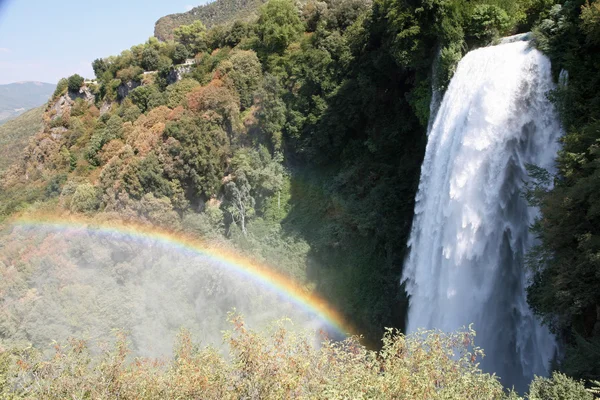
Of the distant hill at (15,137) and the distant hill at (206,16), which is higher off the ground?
the distant hill at (206,16)

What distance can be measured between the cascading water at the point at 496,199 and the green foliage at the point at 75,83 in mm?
47344

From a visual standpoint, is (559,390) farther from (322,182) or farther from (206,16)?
(206,16)

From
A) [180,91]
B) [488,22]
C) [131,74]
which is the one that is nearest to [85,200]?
[180,91]

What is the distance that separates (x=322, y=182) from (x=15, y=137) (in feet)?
256

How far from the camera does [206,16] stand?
11012cm

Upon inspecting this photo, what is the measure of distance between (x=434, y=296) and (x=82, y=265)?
63.0 feet

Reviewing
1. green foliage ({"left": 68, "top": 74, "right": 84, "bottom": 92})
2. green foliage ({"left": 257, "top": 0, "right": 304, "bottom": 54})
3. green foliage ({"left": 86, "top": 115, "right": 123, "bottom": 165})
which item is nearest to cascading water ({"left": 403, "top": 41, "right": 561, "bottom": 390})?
green foliage ({"left": 257, "top": 0, "right": 304, "bottom": 54})

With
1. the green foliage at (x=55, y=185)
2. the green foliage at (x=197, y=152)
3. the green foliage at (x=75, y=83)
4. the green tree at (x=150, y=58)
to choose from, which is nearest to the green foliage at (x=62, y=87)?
the green foliage at (x=75, y=83)

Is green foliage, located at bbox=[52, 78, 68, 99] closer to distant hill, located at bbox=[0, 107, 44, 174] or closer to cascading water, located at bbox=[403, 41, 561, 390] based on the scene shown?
distant hill, located at bbox=[0, 107, 44, 174]

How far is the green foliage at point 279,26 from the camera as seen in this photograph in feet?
108

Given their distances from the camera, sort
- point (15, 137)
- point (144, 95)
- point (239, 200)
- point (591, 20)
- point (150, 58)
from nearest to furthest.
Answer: point (591, 20)
point (239, 200)
point (144, 95)
point (150, 58)
point (15, 137)

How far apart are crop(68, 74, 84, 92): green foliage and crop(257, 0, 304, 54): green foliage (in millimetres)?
26956

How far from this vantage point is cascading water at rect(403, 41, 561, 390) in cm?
1280

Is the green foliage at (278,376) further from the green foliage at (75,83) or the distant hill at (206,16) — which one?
the distant hill at (206,16)
